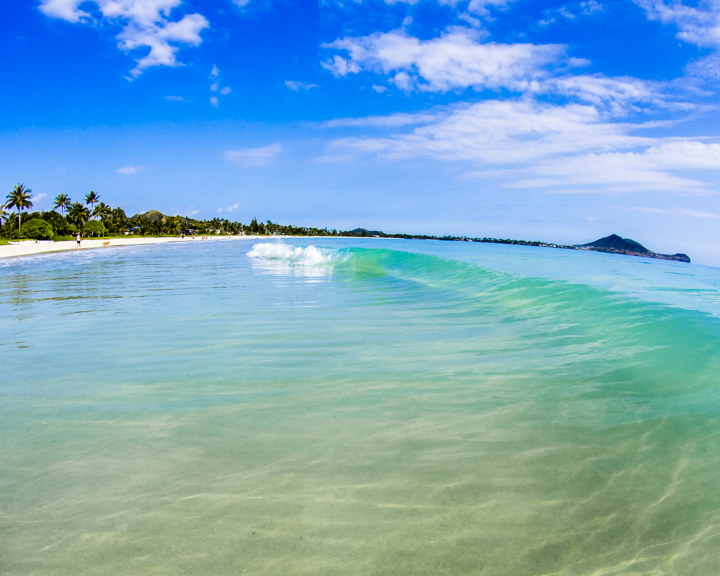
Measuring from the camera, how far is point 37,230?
74.8 m

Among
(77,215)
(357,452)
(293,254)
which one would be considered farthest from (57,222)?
(357,452)

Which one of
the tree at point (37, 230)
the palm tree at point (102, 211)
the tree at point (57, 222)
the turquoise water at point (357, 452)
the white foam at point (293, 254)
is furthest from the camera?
the palm tree at point (102, 211)

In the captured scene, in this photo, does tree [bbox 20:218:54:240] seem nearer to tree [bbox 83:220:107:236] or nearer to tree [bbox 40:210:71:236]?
tree [bbox 40:210:71:236]

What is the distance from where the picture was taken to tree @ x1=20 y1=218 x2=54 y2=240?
245 feet

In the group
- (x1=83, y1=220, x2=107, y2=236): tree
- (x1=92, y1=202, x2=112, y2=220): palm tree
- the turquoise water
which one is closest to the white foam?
the turquoise water

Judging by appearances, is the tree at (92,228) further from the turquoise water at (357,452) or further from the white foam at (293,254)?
the turquoise water at (357,452)

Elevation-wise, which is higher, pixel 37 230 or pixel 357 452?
pixel 37 230

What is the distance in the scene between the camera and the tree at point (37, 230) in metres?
74.5

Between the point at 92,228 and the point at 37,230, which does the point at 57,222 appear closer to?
the point at 92,228

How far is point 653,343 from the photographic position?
6.55 m

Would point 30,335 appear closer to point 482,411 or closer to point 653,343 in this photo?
point 482,411

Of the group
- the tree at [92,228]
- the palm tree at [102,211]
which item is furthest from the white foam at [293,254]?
the palm tree at [102,211]

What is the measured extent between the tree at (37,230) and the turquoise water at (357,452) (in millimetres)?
84289

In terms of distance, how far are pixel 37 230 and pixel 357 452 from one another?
90949mm
